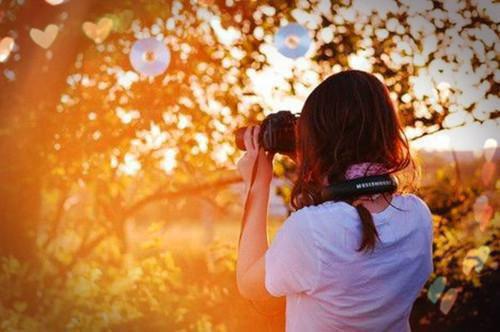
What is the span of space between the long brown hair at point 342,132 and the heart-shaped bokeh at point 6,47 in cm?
210

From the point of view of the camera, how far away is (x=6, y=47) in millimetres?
3342

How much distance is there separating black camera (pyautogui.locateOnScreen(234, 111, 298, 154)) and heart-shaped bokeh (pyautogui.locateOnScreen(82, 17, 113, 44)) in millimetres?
1584

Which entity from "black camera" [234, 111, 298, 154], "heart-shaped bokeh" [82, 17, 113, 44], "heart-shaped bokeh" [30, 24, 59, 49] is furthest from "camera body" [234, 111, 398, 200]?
"heart-shaped bokeh" [30, 24, 59, 49]

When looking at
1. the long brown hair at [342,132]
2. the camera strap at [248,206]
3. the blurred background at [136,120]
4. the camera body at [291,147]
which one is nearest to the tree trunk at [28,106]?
the blurred background at [136,120]

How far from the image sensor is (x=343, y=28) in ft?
11.2

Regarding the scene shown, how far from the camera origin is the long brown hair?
5.17 ft

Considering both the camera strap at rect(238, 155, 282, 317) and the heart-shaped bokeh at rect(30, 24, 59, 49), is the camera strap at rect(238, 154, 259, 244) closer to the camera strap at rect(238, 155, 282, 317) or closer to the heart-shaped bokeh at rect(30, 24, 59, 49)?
the camera strap at rect(238, 155, 282, 317)

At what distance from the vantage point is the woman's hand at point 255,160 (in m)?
1.80

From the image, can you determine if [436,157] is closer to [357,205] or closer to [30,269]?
[30,269]

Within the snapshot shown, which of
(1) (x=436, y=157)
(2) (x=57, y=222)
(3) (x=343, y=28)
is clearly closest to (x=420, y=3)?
(3) (x=343, y=28)

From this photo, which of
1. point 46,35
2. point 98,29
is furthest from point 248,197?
point 46,35

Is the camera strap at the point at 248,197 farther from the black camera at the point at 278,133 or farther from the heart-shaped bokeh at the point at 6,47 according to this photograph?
the heart-shaped bokeh at the point at 6,47

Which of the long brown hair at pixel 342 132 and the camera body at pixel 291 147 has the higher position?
the long brown hair at pixel 342 132

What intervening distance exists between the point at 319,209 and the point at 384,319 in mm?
288
